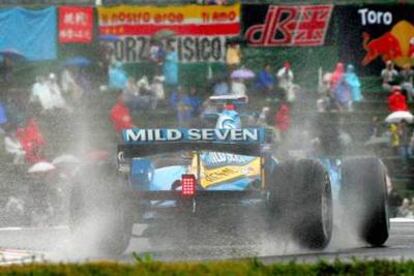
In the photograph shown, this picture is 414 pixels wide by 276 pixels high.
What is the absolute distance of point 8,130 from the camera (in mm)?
25562

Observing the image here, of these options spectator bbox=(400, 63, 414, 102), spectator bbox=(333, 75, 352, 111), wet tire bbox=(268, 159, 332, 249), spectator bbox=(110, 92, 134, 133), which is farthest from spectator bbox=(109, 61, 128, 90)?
wet tire bbox=(268, 159, 332, 249)

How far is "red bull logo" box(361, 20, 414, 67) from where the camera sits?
101ft

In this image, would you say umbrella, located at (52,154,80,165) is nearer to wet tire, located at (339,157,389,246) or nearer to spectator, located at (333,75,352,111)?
spectator, located at (333,75,352,111)

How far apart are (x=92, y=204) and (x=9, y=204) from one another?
796 cm

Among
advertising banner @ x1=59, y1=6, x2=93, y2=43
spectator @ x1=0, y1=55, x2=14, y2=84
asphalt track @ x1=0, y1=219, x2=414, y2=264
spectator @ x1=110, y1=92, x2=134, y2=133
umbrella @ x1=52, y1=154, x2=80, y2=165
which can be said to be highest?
advertising banner @ x1=59, y1=6, x2=93, y2=43

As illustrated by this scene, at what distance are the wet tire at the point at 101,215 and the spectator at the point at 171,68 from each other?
15331mm

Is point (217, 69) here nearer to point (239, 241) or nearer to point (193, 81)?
point (193, 81)

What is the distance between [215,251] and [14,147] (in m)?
10.2

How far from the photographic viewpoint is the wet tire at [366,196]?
1560 cm

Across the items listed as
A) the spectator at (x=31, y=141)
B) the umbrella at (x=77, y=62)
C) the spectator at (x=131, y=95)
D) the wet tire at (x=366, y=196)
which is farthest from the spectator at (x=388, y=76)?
the wet tire at (x=366, y=196)

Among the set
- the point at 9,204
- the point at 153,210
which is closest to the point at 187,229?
the point at 153,210

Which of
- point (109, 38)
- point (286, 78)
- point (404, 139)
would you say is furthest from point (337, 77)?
point (109, 38)

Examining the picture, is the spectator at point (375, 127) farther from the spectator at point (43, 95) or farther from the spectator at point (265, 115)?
the spectator at point (43, 95)

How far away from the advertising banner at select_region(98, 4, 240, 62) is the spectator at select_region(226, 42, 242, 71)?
0.16 m
